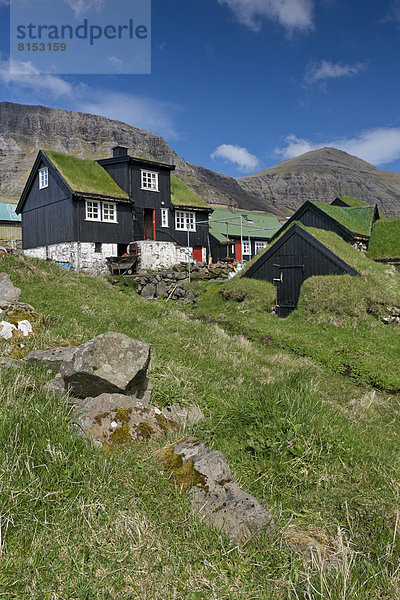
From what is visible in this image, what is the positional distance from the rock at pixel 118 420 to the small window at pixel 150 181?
32.9 metres

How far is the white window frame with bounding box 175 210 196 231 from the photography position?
3798 cm

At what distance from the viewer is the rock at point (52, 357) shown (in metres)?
5.78

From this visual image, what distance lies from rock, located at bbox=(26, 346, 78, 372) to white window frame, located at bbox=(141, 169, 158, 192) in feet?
102

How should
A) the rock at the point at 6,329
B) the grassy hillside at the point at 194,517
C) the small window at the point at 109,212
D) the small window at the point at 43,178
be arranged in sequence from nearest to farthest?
1. the grassy hillside at the point at 194,517
2. the rock at the point at 6,329
3. the small window at the point at 109,212
4. the small window at the point at 43,178

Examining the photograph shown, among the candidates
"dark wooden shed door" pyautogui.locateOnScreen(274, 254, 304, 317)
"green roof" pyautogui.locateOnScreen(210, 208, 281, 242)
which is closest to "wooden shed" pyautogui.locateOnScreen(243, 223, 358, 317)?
"dark wooden shed door" pyautogui.locateOnScreen(274, 254, 304, 317)

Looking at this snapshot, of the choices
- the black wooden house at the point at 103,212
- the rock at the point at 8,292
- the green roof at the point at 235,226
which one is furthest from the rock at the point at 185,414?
the green roof at the point at 235,226

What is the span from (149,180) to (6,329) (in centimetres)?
3036

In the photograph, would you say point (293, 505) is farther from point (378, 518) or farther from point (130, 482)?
point (130, 482)

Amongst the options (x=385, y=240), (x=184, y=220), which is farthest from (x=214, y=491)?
(x=184, y=220)

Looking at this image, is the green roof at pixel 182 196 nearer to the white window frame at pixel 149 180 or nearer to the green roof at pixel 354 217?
the white window frame at pixel 149 180

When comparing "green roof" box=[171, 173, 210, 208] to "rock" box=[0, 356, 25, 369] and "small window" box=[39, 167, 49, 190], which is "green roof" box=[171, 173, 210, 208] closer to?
"small window" box=[39, 167, 49, 190]

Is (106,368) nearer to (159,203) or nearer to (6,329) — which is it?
(6,329)

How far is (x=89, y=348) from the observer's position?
534 cm

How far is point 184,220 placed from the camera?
3866cm
